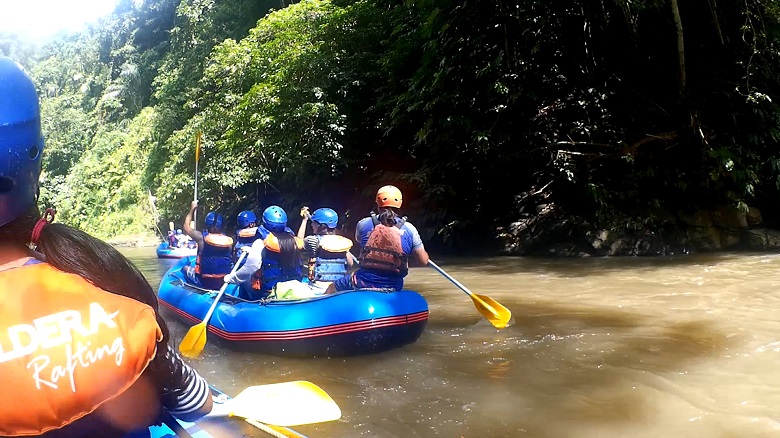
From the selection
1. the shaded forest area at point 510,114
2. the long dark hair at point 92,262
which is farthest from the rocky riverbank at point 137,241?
the long dark hair at point 92,262

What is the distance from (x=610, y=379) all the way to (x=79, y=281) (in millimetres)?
3428

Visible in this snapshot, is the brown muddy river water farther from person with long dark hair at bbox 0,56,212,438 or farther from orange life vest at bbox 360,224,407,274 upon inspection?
person with long dark hair at bbox 0,56,212,438

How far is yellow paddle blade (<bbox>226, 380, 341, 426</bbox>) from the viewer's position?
72.5 inches

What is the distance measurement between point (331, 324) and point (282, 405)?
2.57 metres

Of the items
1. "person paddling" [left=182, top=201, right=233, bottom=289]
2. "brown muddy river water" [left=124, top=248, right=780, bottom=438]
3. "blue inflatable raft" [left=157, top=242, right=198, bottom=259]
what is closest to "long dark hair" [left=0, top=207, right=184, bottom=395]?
"brown muddy river water" [left=124, top=248, right=780, bottom=438]

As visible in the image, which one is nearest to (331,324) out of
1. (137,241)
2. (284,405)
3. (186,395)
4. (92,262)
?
(284,405)

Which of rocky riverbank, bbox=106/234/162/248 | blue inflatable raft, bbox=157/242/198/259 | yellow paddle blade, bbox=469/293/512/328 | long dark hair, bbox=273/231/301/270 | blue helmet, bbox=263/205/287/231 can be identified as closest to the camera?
yellow paddle blade, bbox=469/293/512/328

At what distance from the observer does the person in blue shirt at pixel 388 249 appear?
185 inches

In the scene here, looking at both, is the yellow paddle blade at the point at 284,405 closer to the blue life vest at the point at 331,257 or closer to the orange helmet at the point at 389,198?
the orange helmet at the point at 389,198

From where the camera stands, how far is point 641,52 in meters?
10.5

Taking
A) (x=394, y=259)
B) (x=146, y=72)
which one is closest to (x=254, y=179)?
(x=394, y=259)

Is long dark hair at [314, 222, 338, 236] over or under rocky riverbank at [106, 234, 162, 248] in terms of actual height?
over

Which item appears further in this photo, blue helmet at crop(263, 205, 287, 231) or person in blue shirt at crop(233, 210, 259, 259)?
person in blue shirt at crop(233, 210, 259, 259)

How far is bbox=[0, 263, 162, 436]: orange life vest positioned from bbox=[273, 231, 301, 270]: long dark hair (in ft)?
13.9
